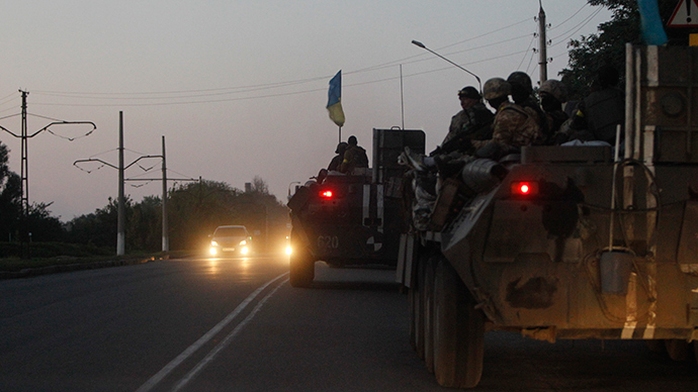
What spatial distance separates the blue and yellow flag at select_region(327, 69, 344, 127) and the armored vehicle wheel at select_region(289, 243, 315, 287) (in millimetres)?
11759

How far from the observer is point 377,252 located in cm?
1866

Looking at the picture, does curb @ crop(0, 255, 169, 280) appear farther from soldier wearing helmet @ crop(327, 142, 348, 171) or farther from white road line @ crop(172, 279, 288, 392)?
white road line @ crop(172, 279, 288, 392)

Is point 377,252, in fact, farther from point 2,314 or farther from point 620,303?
point 620,303

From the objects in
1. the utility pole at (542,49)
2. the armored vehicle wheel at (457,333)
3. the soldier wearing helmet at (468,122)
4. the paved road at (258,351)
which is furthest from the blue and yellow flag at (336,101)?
the armored vehicle wheel at (457,333)

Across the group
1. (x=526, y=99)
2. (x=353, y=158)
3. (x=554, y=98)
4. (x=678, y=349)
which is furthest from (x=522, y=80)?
(x=353, y=158)

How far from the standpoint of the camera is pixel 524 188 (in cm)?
688

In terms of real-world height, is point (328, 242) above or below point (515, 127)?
below

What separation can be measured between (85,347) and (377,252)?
8578mm

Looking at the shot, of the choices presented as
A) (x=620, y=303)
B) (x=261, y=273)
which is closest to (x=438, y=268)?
(x=620, y=303)

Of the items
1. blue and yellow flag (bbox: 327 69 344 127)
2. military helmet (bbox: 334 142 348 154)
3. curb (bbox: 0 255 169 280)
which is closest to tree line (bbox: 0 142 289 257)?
curb (bbox: 0 255 169 280)

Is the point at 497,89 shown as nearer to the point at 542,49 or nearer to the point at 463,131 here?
the point at 463,131

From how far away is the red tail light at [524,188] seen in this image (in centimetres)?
688

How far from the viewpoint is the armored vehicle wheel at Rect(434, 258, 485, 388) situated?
7.63 m

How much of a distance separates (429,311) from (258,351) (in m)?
2.47
